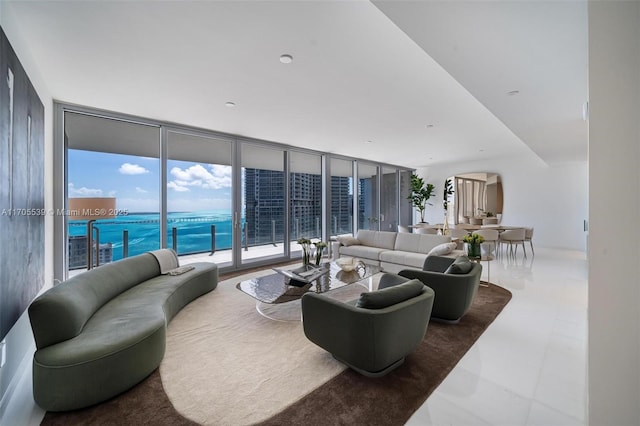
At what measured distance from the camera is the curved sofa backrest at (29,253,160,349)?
73.4 inches

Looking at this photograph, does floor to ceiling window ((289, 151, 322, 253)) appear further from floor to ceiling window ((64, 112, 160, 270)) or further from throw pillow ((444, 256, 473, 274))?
throw pillow ((444, 256, 473, 274))

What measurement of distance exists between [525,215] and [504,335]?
24.4 ft

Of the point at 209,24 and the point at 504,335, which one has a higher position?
the point at 209,24

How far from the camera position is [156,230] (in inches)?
183

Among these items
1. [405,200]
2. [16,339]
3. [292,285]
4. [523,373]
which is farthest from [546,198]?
[16,339]

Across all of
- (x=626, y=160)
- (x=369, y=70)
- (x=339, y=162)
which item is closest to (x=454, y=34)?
(x=369, y=70)

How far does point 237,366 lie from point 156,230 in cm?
334

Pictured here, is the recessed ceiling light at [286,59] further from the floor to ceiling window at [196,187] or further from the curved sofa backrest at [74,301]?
the floor to ceiling window at [196,187]

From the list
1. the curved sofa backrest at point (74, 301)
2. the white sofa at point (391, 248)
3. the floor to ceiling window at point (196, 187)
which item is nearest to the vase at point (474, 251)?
the white sofa at point (391, 248)

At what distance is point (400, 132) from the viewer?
5320 millimetres

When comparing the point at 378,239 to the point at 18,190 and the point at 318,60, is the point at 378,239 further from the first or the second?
the point at 18,190

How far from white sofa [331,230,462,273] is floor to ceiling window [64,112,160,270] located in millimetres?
3710

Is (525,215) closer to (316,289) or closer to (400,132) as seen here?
(400,132)

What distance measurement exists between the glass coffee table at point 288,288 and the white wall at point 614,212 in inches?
88.7
